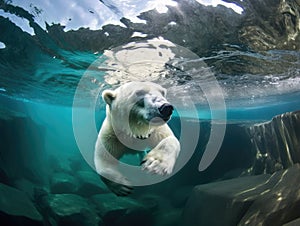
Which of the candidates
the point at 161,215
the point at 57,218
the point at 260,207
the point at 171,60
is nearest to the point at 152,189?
the point at 161,215

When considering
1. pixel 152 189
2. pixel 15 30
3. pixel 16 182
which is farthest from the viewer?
pixel 16 182

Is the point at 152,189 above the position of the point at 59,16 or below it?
below

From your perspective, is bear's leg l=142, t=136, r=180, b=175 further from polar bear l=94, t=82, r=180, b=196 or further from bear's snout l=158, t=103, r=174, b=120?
bear's snout l=158, t=103, r=174, b=120

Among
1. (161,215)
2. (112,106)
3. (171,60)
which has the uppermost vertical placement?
(171,60)

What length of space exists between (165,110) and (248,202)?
140 inches

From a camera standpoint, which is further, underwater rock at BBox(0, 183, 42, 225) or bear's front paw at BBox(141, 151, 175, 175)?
underwater rock at BBox(0, 183, 42, 225)

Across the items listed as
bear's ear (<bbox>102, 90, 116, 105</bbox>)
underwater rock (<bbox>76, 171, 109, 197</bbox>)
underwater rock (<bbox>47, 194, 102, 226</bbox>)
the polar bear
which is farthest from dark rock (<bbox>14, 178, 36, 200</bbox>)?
bear's ear (<bbox>102, 90, 116, 105</bbox>)

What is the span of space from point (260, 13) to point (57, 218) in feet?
23.9

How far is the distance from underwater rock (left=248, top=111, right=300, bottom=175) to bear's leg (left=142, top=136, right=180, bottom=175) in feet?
16.1

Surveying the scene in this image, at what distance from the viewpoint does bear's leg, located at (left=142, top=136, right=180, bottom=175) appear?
3.28 meters

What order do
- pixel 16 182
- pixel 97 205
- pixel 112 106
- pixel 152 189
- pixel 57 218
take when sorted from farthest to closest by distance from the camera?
pixel 16 182 < pixel 152 189 < pixel 97 205 < pixel 57 218 < pixel 112 106

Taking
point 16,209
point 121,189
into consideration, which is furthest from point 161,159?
point 16,209

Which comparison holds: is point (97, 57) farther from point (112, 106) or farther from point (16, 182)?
point (16, 182)

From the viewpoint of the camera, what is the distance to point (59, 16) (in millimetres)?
6703
